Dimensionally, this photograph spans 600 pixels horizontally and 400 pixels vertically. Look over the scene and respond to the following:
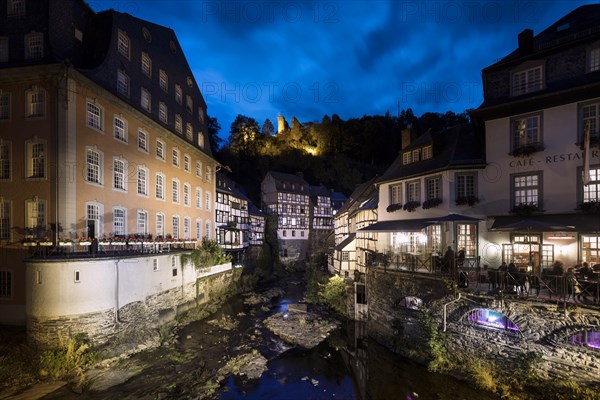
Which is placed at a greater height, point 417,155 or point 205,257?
point 417,155

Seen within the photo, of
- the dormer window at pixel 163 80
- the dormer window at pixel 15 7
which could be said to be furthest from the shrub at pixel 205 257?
the dormer window at pixel 15 7

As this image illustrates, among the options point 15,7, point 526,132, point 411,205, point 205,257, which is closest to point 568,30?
point 526,132

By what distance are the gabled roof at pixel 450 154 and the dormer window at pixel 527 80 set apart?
10.8 feet

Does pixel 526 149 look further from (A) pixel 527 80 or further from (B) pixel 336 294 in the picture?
(B) pixel 336 294

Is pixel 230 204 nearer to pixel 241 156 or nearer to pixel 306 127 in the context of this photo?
pixel 241 156

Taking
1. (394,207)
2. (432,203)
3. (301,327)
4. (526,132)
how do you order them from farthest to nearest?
(394,207) < (301,327) < (432,203) < (526,132)

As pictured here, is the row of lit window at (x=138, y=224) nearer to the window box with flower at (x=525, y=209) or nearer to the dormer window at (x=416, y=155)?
the dormer window at (x=416, y=155)

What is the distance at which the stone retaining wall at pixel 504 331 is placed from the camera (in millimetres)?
10562

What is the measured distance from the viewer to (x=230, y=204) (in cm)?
3872

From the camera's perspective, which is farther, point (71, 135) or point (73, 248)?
point (71, 135)

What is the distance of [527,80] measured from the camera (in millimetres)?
15727

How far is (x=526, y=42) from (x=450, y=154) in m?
6.48

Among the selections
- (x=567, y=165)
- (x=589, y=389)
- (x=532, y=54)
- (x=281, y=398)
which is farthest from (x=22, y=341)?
(x=532, y=54)

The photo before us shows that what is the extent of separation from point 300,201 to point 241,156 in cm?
2435
